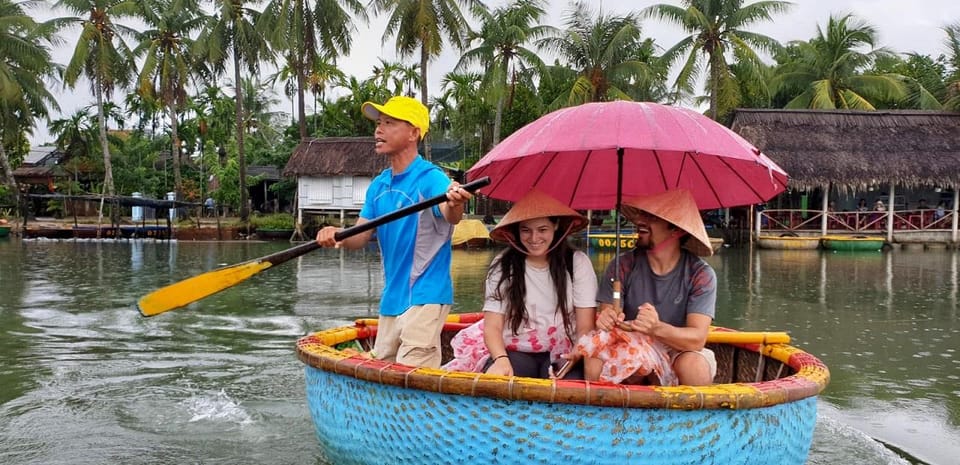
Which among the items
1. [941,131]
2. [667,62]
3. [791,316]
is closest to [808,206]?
[941,131]

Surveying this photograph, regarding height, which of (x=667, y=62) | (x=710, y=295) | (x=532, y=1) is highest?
(x=532, y=1)

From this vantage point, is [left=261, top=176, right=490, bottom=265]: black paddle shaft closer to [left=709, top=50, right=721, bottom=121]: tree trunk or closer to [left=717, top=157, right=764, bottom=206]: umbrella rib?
[left=717, top=157, right=764, bottom=206]: umbrella rib

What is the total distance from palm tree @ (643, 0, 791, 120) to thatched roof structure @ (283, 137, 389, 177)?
419 inches

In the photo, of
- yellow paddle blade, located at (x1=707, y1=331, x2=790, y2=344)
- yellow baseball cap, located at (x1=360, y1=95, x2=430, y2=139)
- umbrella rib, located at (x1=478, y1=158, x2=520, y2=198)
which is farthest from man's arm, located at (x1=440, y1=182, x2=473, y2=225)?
yellow paddle blade, located at (x1=707, y1=331, x2=790, y2=344)

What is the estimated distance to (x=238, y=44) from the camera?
2981 centimetres

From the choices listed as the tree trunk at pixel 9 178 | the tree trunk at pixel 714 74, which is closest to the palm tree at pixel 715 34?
the tree trunk at pixel 714 74

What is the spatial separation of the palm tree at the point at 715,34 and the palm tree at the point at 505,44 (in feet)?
12.8

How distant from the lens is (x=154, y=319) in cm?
927

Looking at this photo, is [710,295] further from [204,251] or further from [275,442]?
[204,251]

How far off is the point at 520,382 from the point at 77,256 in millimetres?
19635

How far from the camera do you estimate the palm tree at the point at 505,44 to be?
2608cm

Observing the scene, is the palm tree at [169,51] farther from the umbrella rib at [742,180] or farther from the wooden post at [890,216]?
the umbrella rib at [742,180]

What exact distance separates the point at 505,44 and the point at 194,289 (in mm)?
23328

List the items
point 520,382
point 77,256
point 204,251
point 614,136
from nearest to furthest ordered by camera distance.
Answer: point 520,382
point 614,136
point 77,256
point 204,251
